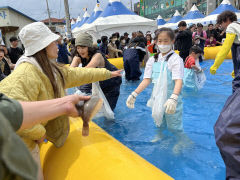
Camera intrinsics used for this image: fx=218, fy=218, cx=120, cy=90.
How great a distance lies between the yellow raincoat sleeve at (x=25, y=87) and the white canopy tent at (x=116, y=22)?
1202 cm

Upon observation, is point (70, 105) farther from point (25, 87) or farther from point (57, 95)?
point (57, 95)

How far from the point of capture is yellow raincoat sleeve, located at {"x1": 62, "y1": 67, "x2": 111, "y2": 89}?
2.14 metres

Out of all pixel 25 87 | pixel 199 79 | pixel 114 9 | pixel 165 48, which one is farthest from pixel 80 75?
pixel 114 9

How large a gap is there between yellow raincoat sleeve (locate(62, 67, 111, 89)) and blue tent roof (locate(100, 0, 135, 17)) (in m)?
12.2

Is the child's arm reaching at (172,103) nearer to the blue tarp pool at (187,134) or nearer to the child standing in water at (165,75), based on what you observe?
the child standing in water at (165,75)

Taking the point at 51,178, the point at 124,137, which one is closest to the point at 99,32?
the point at 124,137

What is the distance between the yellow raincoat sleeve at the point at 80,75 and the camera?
84.1 inches

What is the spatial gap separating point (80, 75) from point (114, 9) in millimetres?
12790

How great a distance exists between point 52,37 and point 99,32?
12009 mm

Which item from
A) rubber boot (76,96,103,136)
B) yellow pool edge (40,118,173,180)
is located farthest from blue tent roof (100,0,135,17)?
rubber boot (76,96,103,136)

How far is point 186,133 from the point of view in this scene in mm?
3521

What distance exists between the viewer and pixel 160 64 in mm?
2814

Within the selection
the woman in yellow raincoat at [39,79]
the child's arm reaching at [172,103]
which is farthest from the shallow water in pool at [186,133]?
the woman in yellow raincoat at [39,79]

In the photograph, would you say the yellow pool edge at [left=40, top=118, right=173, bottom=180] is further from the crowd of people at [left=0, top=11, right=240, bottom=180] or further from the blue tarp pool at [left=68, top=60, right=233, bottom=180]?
the blue tarp pool at [left=68, top=60, right=233, bottom=180]
